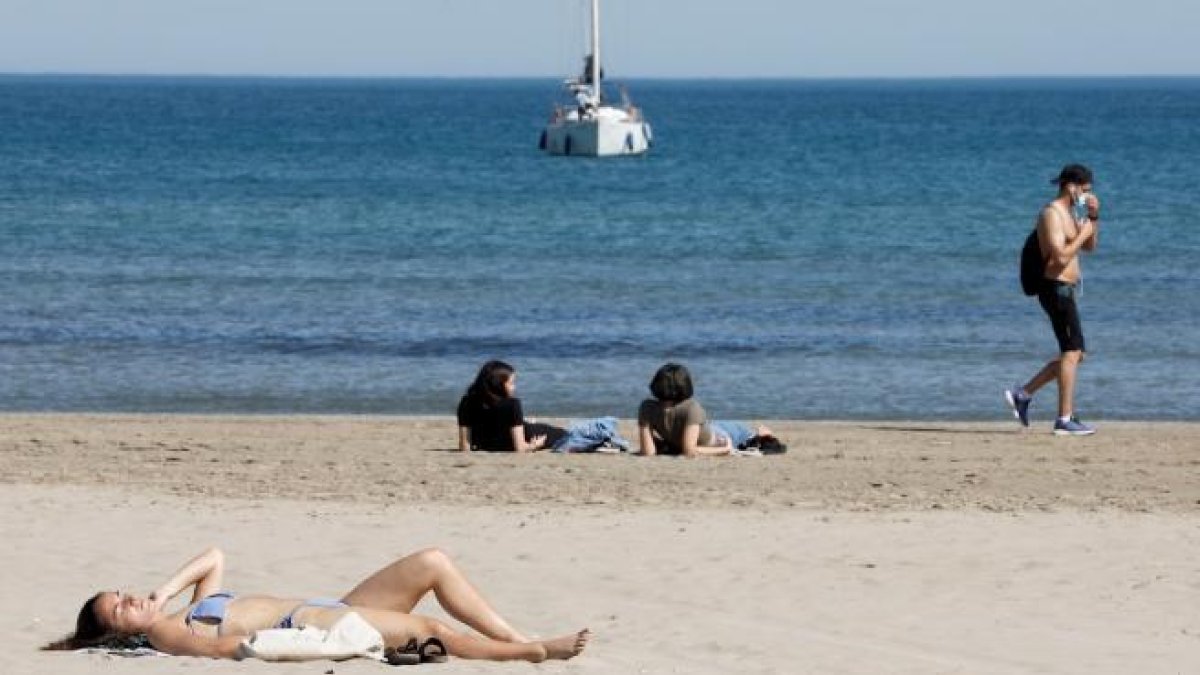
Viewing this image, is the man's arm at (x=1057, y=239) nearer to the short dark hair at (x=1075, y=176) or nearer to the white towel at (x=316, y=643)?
the short dark hair at (x=1075, y=176)

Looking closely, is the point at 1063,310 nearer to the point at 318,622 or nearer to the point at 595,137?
the point at 318,622

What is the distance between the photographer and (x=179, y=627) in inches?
314

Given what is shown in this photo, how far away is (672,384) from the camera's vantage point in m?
12.8

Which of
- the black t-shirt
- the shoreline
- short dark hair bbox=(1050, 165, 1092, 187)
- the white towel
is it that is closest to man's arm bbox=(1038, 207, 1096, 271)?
short dark hair bbox=(1050, 165, 1092, 187)

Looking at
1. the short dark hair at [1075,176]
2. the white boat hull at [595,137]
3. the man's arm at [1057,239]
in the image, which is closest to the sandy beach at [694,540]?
the man's arm at [1057,239]

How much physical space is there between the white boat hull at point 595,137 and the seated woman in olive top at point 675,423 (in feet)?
193

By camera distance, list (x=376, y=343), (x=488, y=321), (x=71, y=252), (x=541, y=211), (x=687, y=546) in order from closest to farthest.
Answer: (x=687, y=546) → (x=376, y=343) → (x=488, y=321) → (x=71, y=252) → (x=541, y=211)

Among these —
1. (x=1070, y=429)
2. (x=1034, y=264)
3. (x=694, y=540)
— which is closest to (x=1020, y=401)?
(x=1070, y=429)

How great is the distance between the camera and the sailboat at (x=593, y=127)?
71875 millimetres

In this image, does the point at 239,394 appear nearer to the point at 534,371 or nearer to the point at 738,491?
the point at 534,371

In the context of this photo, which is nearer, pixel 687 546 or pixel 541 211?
pixel 687 546

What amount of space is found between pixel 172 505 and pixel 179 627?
3524 mm

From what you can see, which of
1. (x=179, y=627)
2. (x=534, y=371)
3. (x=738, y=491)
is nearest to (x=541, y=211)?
(x=534, y=371)

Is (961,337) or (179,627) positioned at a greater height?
(179,627)
